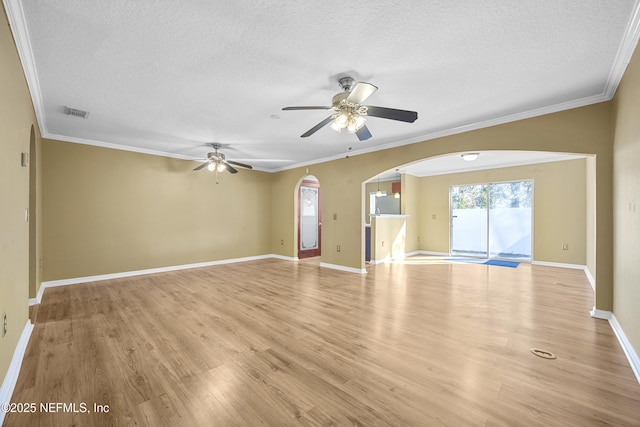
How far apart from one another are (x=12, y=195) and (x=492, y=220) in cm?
919

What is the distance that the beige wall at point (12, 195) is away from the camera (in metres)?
1.77

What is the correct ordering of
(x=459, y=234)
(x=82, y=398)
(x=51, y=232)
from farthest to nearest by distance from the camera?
(x=459, y=234), (x=51, y=232), (x=82, y=398)

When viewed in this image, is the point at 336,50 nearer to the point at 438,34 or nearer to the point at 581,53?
the point at 438,34

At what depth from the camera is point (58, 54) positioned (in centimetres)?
234

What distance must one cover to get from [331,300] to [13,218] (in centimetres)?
345

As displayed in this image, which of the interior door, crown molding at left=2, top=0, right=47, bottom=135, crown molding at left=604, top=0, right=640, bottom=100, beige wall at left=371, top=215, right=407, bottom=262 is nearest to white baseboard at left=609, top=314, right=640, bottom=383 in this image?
crown molding at left=604, top=0, right=640, bottom=100

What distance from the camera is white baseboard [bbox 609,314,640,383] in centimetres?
208

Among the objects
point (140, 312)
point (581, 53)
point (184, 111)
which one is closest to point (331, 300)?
point (140, 312)

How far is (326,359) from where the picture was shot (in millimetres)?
→ 2279

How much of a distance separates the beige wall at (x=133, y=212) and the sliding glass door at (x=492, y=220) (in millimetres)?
6455

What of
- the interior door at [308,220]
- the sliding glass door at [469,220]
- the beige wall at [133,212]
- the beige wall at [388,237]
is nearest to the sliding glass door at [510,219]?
the sliding glass door at [469,220]

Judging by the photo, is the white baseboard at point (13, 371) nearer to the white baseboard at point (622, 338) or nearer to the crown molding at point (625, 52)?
the white baseboard at point (622, 338)

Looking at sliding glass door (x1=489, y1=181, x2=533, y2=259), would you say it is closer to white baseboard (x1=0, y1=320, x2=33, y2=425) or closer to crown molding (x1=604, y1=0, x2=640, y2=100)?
crown molding (x1=604, y1=0, x2=640, y2=100)

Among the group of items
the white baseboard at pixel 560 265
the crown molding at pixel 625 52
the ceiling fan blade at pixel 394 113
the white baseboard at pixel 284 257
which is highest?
the crown molding at pixel 625 52
